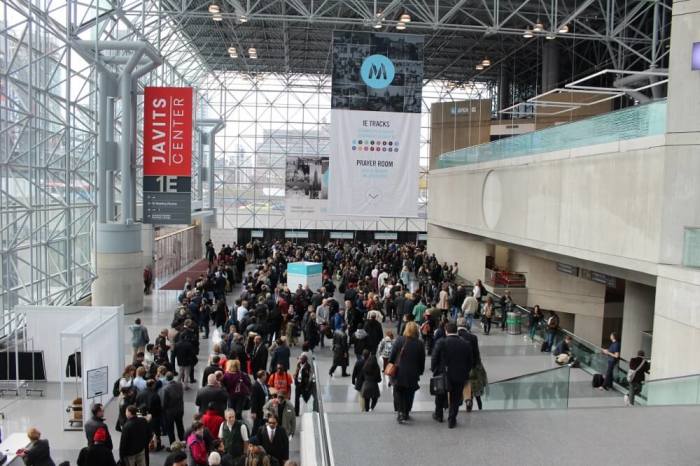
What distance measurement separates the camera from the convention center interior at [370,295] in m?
6.34

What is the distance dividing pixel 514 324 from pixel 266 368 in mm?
7246

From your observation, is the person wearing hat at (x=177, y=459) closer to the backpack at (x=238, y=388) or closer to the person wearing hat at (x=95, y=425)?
the person wearing hat at (x=95, y=425)

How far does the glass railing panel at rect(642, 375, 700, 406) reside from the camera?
7441 millimetres

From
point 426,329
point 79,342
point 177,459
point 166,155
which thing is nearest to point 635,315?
point 426,329

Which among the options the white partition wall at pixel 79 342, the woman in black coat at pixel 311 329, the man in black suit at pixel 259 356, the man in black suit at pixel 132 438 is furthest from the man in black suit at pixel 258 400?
the woman in black coat at pixel 311 329

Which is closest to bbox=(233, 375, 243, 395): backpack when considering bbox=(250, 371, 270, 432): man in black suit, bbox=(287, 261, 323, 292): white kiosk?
bbox=(250, 371, 270, 432): man in black suit

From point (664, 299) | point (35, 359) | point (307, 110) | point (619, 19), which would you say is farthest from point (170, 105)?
point (307, 110)

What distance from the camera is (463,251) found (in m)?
25.4

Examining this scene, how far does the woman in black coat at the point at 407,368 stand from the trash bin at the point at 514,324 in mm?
9982

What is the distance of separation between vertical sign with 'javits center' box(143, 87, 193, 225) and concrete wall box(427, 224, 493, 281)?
471 inches

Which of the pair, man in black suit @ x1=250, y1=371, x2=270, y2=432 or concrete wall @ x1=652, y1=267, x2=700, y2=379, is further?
concrete wall @ x1=652, y1=267, x2=700, y2=379

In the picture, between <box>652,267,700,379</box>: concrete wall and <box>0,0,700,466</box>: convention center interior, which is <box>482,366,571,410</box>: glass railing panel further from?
<box>652,267,700,379</box>: concrete wall

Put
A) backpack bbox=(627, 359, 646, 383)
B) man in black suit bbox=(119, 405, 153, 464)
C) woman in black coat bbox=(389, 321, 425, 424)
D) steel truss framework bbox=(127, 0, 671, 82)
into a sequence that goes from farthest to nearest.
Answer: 1. steel truss framework bbox=(127, 0, 671, 82)
2. backpack bbox=(627, 359, 646, 383)
3. man in black suit bbox=(119, 405, 153, 464)
4. woman in black coat bbox=(389, 321, 425, 424)

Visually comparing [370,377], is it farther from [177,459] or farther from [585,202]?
[585,202]
